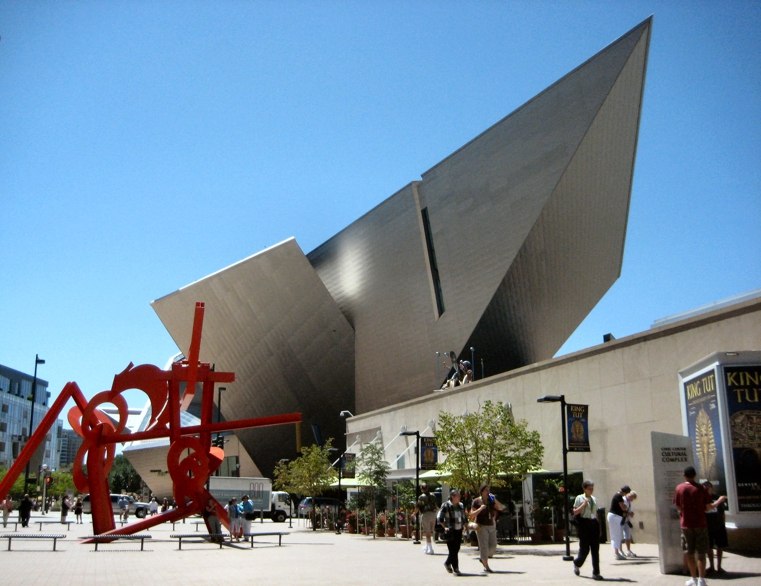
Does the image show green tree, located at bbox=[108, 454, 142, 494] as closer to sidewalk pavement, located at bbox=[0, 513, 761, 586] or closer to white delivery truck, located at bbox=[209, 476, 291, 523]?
white delivery truck, located at bbox=[209, 476, 291, 523]

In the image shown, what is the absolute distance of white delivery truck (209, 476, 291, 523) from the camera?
39.8 meters

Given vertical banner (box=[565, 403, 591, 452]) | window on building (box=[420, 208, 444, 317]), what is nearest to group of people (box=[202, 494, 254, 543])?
vertical banner (box=[565, 403, 591, 452])

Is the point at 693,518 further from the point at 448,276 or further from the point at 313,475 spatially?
the point at 448,276

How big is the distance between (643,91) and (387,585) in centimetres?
2534

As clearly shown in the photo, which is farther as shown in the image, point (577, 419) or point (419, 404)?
point (419, 404)

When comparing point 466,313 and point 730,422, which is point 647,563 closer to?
point 730,422

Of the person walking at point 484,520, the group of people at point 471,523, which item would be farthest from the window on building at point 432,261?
the person walking at point 484,520

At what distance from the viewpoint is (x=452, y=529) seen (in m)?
13.1

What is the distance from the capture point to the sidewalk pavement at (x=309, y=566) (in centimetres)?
1184

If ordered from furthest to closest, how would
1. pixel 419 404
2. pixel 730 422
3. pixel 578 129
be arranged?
1. pixel 419 404
2. pixel 578 129
3. pixel 730 422

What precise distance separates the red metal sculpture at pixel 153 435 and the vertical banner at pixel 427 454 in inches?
180

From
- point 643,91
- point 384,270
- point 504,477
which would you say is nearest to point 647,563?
point 504,477

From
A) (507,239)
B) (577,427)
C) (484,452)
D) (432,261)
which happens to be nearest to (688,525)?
(577,427)

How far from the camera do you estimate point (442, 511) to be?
13539 millimetres
